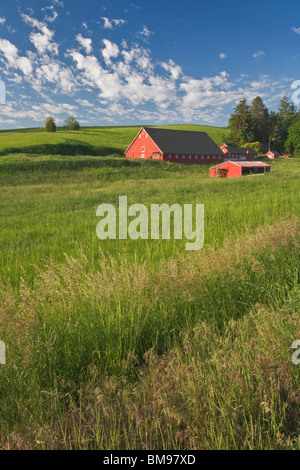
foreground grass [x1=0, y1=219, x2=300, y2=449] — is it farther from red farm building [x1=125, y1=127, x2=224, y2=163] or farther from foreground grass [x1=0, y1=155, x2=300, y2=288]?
red farm building [x1=125, y1=127, x2=224, y2=163]

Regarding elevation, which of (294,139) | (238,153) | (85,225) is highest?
(294,139)

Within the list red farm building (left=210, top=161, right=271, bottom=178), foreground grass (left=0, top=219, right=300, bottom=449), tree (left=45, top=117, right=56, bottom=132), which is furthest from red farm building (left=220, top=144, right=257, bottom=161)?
foreground grass (left=0, top=219, right=300, bottom=449)

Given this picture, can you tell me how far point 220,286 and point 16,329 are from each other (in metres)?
2.67

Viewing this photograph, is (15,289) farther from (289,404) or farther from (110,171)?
(110,171)

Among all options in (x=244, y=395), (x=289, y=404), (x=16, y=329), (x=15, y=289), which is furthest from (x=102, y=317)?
(x=15, y=289)

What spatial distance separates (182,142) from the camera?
58531mm

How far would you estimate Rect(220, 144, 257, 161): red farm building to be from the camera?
68.8 m

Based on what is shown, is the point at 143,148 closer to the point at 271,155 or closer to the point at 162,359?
the point at 271,155

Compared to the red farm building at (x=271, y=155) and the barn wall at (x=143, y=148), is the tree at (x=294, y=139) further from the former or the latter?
the barn wall at (x=143, y=148)

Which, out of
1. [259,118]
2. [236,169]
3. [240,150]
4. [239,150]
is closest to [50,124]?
[239,150]

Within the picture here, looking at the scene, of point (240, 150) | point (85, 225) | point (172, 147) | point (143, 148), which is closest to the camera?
point (85, 225)

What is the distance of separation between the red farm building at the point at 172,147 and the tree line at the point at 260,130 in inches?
1018

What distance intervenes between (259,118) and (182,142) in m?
46.8

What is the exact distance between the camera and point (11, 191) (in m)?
23.5
